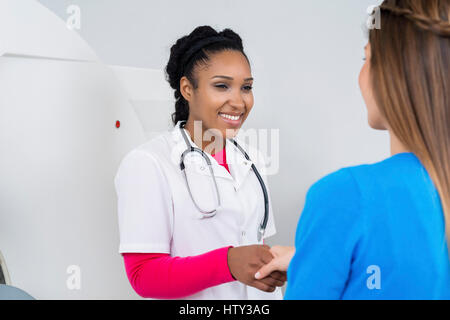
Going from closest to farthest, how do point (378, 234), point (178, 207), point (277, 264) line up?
point (378, 234) → point (277, 264) → point (178, 207)

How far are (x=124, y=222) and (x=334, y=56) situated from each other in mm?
888

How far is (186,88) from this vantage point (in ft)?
3.55

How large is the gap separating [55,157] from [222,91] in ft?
1.37

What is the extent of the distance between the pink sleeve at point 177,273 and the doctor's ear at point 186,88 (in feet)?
1.27

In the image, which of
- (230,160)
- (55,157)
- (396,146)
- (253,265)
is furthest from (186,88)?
(396,146)

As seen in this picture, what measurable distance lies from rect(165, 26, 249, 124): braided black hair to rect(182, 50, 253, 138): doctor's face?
0.02 m

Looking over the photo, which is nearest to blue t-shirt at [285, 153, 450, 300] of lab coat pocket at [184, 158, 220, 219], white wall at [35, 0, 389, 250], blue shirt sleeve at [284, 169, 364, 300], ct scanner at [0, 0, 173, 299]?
blue shirt sleeve at [284, 169, 364, 300]

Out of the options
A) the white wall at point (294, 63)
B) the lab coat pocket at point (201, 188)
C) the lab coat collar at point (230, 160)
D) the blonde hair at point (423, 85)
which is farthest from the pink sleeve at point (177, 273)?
the white wall at point (294, 63)

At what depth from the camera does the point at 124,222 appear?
0.92 meters

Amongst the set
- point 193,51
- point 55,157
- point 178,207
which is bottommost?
point 178,207

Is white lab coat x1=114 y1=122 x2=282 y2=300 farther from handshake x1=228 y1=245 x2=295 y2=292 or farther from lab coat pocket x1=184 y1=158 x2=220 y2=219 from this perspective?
handshake x1=228 y1=245 x2=295 y2=292

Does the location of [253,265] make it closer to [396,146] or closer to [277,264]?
[277,264]
